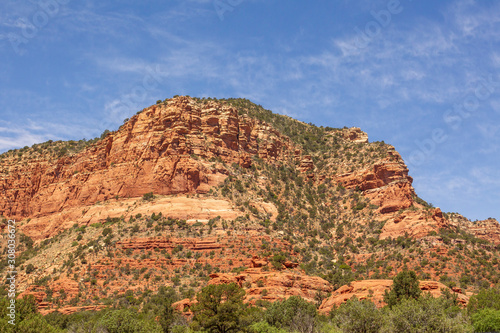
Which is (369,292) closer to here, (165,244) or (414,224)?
(414,224)

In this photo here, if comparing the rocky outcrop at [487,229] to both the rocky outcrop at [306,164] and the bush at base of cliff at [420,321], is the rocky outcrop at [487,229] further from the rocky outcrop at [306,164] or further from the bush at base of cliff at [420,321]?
the bush at base of cliff at [420,321]

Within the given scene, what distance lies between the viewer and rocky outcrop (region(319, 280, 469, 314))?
2185 inches

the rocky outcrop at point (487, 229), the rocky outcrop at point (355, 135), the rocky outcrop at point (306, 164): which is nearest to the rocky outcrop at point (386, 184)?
the rocky outcrop at point (306, 164)

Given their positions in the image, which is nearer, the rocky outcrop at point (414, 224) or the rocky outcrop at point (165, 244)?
the rocky outcrop at point (165, 244)

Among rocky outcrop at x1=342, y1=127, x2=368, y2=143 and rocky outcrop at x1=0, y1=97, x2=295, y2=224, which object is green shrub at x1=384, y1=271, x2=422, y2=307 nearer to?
rocky outcrop at x1=0, y1=97, x2=295, y2=224

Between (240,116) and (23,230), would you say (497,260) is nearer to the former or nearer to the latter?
(240,116)

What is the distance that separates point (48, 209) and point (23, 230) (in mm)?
5985

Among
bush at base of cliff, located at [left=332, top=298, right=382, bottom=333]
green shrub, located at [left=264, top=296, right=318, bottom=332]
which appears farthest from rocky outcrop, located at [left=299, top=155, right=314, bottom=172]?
bush at base of cliff, located at [left=332, top=298, right=382, bottom=333]

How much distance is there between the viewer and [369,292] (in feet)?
186

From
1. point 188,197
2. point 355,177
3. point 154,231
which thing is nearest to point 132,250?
point 154,231

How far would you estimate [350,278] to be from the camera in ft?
228

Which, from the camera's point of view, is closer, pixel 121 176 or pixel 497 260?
pixel 497 260

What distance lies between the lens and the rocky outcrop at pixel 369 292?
55500 millimetres

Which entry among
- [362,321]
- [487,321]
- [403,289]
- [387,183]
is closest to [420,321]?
[362,321]
